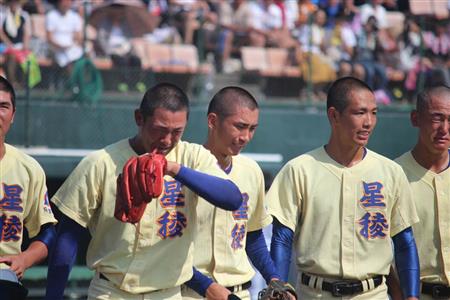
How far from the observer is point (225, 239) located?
585 cm

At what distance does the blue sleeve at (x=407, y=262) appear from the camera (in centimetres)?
572

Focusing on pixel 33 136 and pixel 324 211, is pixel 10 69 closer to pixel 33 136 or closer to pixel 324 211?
pixel 33 136

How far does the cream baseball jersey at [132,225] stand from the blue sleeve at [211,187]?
0.75 feet

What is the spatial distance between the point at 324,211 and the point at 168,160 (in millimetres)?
1278

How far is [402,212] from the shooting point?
19.4ft

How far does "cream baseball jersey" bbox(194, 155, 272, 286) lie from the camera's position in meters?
5.81

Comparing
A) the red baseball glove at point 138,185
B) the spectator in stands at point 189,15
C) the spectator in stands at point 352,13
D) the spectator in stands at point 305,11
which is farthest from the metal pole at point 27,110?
the red baseball glove at point 138,185

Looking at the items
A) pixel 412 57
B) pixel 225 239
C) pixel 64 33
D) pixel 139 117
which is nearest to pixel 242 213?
pixel 225 239

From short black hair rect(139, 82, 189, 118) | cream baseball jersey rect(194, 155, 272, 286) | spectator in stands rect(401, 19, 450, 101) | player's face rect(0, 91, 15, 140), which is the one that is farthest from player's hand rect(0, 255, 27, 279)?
spectator in stands rect(401, 19, 450, 101)

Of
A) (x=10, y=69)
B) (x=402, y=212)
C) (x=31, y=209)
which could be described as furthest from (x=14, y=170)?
(x=10, y=69)

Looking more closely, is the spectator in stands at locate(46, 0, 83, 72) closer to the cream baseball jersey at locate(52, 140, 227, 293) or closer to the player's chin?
the player's chin

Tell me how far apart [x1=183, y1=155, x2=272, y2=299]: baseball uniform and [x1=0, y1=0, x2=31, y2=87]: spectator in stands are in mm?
7132

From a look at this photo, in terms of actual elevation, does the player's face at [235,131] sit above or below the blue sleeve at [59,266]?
above

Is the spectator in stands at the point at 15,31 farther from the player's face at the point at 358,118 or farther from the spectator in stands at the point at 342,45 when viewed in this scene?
the player's face at the point at 358,118
